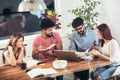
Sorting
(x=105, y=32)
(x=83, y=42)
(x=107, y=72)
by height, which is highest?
(x=105, y=32)

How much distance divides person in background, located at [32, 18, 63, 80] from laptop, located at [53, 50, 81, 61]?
20 centimetres

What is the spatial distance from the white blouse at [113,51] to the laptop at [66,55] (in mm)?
391

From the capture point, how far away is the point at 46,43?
3852 millimetres

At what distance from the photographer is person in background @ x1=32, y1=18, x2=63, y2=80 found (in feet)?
12.1

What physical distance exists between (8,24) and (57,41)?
1.23m

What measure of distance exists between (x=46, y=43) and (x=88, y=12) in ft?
4.04

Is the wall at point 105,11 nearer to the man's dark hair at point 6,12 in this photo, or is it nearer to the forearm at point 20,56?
the man's dark hair at point 6,12

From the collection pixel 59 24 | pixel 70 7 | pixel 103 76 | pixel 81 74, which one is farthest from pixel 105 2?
pixel 103 76

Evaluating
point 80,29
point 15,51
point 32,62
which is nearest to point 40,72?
point 32,62

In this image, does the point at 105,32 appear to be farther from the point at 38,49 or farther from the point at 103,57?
the point at 38,49

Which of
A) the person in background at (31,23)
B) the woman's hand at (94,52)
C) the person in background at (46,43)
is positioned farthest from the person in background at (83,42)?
the person in background at (31,23)

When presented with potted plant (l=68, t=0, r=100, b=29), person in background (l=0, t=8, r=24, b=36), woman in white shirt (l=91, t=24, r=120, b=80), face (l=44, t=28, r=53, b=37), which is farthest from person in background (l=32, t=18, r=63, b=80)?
person in background (l=0, t=8, r=24, b=36)

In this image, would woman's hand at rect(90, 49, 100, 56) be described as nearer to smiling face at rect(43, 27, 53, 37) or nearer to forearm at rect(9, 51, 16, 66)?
smiling face at rect(43, 27, 53, 37)

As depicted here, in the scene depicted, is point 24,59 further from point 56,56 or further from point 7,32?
point 7,32
